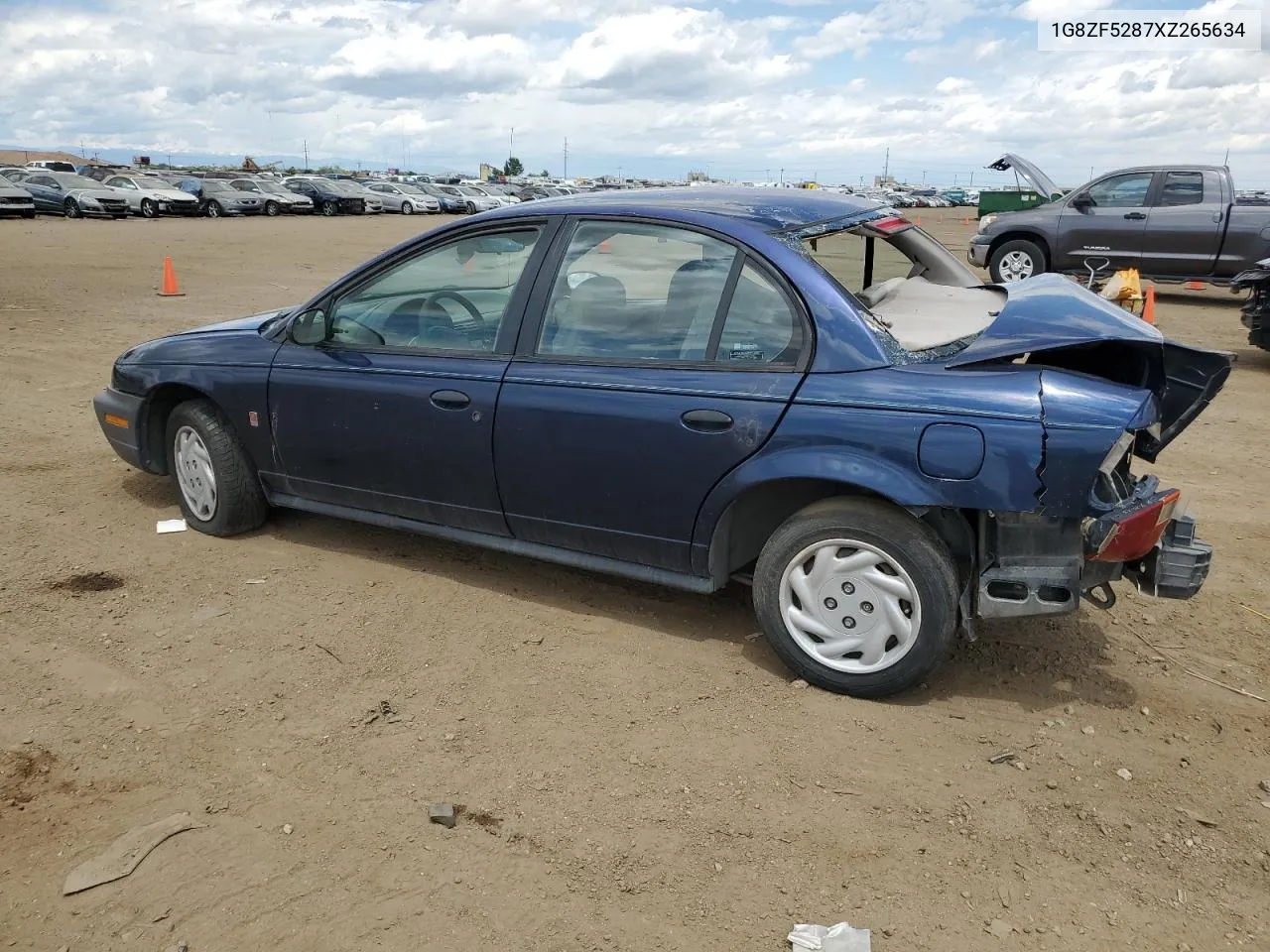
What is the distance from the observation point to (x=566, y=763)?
3.22 metres

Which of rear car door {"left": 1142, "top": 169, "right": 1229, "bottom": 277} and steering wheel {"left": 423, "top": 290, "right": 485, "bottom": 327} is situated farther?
rear car door {"left": 1142, "top": 169, "right": 1229, "bottom": 277}

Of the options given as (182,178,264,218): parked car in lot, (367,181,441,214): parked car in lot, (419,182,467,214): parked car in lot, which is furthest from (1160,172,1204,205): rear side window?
(419,182,467,214): parked car in lot

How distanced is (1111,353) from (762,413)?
119cm

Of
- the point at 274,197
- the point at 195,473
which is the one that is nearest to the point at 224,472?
the point at 195,473

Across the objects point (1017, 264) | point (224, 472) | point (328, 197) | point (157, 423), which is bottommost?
point (224, 472)

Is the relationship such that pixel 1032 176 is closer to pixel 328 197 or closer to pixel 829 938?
pixel 829 938

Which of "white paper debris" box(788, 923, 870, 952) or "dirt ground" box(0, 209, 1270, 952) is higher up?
"dirt ground" box(0, 209, 1270, 952)

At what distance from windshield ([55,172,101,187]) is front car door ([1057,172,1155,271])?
31855 mm

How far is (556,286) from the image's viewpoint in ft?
13.1

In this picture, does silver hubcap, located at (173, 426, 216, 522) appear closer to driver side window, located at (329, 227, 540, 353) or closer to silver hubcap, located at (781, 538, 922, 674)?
driver side window, located at (329, 227, 540, 353)

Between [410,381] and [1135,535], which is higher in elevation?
[410,381]

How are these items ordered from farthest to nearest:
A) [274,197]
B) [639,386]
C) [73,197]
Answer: [274,197] → [73,197] → [639,386]

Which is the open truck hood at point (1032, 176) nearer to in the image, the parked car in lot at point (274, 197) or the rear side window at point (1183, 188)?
the rear side window at point (1183, 188)

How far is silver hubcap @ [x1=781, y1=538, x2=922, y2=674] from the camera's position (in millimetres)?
3408
